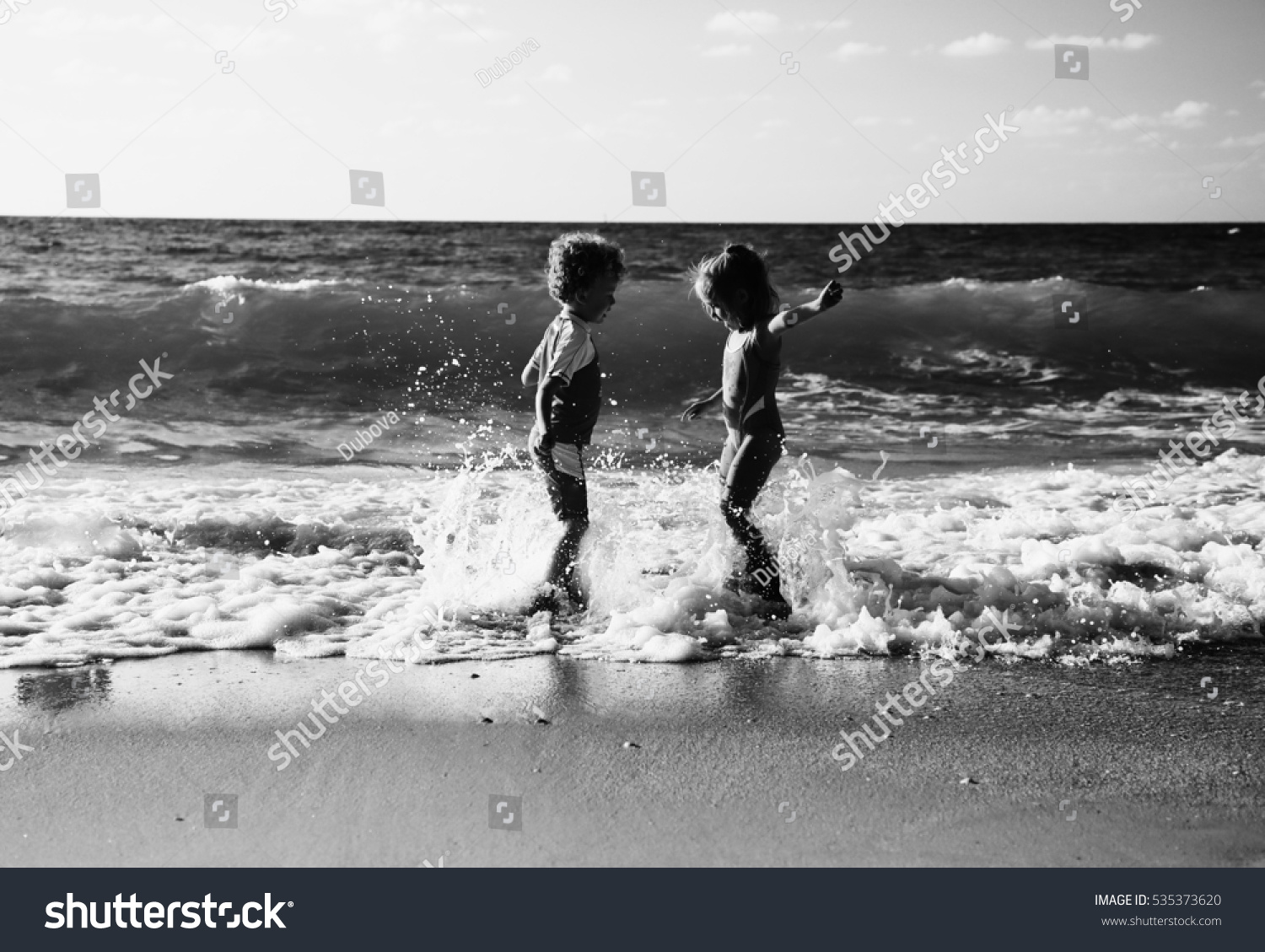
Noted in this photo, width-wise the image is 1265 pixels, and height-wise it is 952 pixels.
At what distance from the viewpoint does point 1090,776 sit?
289cm

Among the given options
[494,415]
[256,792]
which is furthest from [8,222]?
[256,792]

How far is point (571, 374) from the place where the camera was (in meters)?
4.32

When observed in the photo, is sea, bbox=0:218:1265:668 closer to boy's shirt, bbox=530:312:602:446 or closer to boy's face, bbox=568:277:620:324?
→ boy's shirt, bbox=530:312:602:446

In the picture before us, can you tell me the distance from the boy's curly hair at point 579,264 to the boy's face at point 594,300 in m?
0.02

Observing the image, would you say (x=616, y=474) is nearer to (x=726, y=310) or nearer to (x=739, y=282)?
(x=726, y=310)

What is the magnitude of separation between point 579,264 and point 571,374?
1.45ft

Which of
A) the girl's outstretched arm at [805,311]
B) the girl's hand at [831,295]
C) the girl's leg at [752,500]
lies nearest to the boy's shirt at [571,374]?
the girl's leg at [752,500]

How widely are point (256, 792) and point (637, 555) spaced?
2.40 meters

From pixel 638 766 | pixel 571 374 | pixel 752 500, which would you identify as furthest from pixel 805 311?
pixel 638 766

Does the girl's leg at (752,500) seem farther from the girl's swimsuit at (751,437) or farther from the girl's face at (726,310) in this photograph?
the girl's face at (726,310)

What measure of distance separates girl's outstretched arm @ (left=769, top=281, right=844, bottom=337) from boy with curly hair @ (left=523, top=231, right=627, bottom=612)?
680mm

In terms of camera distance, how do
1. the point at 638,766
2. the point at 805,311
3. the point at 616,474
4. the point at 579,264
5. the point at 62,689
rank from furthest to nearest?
the point at 616,474, the point at 579,264, the point at 805,311, the point at 62,689, the point at 638,766

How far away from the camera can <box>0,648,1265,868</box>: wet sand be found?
2.56 meters
